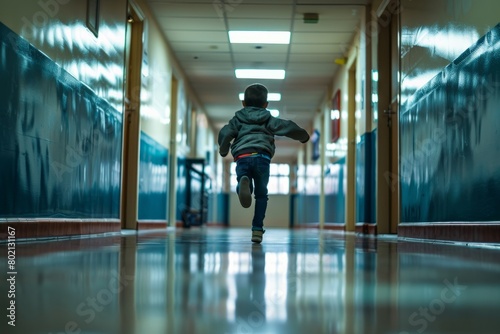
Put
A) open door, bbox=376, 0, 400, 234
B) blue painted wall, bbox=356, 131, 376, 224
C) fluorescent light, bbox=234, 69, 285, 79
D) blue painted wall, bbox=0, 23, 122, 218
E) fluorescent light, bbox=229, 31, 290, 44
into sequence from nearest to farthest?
blue painted wall, bbox=0, 23, 122, 218 < open door, bbox=376, 0, 400, 234 < blue painted wall, bbox=356, 131, 376, 224 < fluorescent light, bbox=229, 31, 290, 44 < fluorescent light, bbox=234, 69, 285, 79

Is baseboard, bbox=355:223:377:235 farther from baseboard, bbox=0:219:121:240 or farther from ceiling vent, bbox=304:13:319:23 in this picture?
baseboard, bbox=0:219:121:240

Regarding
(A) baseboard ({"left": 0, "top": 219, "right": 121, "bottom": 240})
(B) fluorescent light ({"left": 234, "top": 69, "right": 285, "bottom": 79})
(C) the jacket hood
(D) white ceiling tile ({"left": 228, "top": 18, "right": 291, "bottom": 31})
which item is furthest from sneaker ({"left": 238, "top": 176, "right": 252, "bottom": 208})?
(B) fluorescent light ({"left": 234, "top": 69, "right": 285, "bottom": 79})

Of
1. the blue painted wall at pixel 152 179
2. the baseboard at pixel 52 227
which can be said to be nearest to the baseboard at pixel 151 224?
the blue painted wall at pixel 152 179

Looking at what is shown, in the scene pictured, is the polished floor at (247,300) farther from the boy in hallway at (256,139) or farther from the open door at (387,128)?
the open door at (387,128)

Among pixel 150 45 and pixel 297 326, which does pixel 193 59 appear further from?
pixel 297 326

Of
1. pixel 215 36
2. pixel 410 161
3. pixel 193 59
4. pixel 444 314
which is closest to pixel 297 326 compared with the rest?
pixel 444 314

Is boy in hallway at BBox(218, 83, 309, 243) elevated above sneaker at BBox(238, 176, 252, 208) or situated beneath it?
elevated above

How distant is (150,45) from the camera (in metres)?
9.81

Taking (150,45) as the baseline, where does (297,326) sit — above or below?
below

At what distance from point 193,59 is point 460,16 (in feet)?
27.5

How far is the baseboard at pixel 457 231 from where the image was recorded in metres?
3.84

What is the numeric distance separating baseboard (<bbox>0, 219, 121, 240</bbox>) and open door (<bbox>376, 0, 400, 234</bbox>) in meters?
3.88

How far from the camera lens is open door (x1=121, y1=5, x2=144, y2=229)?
29.5ft

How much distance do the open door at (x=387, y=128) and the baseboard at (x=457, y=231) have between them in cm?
210
